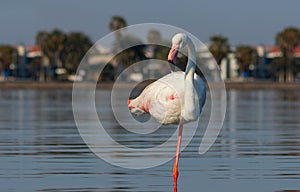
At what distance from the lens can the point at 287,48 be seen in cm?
17812

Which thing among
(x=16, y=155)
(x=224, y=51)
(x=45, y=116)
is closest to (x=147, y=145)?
(x=16, y=155)

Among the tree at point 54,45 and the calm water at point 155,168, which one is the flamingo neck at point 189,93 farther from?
the tree at point 54,45

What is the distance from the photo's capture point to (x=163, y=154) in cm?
1888

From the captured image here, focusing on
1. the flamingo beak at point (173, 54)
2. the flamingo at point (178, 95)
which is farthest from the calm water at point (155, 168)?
the flamingo beak at point (173, 54)

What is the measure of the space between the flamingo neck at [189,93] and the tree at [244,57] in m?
168

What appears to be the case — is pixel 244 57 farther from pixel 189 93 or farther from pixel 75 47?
pixel 189 93

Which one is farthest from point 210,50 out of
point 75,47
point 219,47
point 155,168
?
point 155,168

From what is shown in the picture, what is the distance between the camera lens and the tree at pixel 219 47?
173150mm

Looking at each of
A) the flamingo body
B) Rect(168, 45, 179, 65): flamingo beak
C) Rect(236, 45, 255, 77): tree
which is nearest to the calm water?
the flamingo body

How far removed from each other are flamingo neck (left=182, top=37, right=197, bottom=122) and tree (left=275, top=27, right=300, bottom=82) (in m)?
161

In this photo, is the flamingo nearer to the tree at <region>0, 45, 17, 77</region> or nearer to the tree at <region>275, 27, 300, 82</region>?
the tree at <region>275, 27, 300, 82</region>

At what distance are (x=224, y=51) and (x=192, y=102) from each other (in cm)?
16206

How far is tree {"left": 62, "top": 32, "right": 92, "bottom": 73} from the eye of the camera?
175 meters

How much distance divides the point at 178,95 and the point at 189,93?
350 mm
